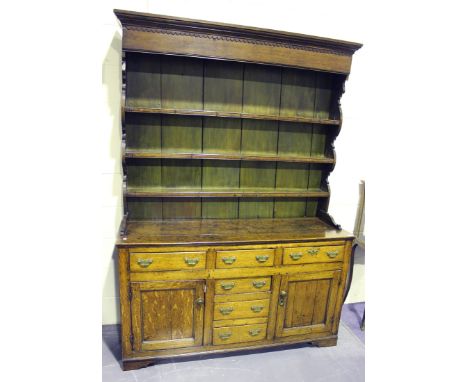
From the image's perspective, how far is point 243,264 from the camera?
1862mm

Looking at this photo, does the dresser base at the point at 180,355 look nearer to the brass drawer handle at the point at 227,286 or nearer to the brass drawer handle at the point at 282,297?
the brass drawer handle at the point at 282,297

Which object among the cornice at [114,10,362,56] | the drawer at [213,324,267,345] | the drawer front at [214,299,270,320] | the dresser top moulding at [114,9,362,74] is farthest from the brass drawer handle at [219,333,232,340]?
the cornice at [114,10,362,56]

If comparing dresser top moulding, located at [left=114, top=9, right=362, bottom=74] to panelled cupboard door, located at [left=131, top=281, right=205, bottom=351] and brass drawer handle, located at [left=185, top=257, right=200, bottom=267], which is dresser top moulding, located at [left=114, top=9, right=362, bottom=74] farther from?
panelled cupboard door, located at [left=131, top=281, right=205, bottom=351]

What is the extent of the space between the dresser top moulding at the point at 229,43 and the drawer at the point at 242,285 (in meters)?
1.42

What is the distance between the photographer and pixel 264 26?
2076 millimetres

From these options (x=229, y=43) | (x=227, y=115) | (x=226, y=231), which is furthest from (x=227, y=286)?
(x=229, y=43)

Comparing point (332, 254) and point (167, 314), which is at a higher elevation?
point (332, 254)

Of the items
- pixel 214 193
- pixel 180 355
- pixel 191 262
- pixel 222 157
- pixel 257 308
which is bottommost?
pixel 180 355

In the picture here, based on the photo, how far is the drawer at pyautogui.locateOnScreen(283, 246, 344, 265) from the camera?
1926 millimetres

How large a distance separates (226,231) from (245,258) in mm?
227

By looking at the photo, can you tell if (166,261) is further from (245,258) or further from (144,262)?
(245,258)

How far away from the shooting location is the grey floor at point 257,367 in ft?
6.17

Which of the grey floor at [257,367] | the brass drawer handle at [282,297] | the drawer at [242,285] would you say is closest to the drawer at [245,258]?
the drawer at [242,285]

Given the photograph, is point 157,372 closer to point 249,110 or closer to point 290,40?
point 249,110
